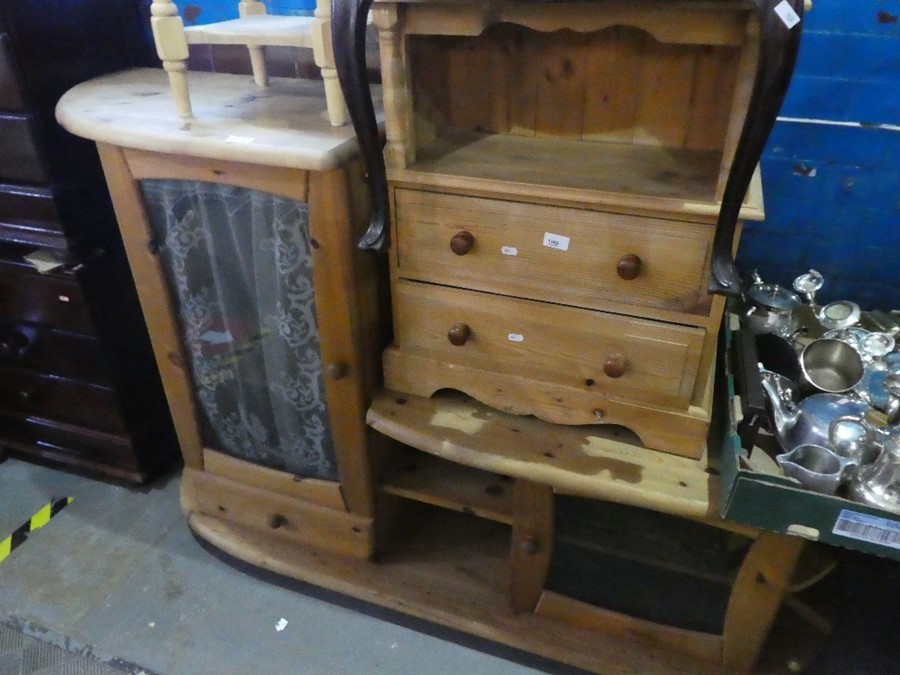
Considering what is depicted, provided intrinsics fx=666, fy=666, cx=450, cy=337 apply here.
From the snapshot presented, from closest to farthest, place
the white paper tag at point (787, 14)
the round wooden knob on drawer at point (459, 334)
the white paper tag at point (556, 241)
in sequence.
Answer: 1. the white paper tag at point (787, 14)
2. the white paper tag at point (556, 241)
3. the round wooden knob on drawer at point (459, 334)

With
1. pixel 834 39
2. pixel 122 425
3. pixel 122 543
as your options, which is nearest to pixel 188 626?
pixel 122 543

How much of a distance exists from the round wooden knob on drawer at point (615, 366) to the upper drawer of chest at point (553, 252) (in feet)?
0.27

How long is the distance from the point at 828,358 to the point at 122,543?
1635mm

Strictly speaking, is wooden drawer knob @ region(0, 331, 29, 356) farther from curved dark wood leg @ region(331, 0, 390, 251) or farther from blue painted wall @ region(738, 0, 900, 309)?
blue painted wall @ region(738, 0, 900, 309)

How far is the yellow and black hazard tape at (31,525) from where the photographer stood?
164cm

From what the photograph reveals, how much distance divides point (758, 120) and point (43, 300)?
1.52 metres

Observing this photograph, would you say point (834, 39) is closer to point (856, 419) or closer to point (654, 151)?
point (654, 151)

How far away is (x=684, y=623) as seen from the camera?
4.28 feet

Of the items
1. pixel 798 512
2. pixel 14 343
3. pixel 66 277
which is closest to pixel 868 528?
pixel 798 512

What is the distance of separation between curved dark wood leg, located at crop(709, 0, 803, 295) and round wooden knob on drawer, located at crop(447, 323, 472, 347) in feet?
1.36

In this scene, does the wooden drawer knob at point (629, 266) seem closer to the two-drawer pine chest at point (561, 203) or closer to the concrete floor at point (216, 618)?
the two-drawer pine chest at point (561, 203)

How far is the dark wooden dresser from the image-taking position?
1.31 metres

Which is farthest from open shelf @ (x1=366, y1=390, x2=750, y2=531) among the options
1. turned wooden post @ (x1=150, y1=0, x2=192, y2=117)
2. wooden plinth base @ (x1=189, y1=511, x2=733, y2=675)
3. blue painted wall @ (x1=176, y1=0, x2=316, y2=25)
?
blue painted wall @ (x1=176, y1=0, x2=316, y2=25)

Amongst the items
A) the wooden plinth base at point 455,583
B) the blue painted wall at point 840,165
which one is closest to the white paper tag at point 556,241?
the blue painted wall at point 840,165
